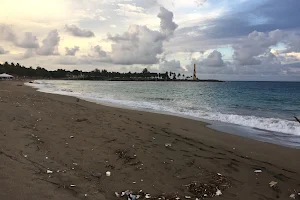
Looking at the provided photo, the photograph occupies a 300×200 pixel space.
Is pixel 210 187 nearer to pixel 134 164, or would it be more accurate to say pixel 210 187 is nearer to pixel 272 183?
pixel 272 183

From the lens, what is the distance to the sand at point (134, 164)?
494 cm

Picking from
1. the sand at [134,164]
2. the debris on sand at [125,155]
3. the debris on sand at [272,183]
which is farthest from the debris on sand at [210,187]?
the debris on sand at [125,155]

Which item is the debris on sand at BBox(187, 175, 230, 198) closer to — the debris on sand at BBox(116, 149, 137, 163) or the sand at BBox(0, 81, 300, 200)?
the sand at BBox(0, 81, 300, 200)

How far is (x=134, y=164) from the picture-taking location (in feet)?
21.0

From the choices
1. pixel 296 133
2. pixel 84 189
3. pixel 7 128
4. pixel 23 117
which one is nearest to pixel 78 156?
pixel 84 189

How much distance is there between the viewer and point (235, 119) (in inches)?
625

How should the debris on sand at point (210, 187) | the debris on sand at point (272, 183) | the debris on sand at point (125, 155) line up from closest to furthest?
the debris on sand at point (210, 187)
the debris on sand at point (272, 183)
the debris on sand at point (125, 155)

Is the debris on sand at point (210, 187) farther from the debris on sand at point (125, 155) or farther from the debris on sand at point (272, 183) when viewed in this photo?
the debris on sand at point (125, 155)

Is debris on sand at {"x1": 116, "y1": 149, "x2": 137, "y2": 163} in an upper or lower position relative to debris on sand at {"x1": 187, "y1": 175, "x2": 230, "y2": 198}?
upper

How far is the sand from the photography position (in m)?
4.94

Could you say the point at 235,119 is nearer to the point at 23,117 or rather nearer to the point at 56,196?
the point at 23,117

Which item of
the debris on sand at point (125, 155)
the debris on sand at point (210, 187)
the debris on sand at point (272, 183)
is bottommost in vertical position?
the debris on sand at point (272, 183)

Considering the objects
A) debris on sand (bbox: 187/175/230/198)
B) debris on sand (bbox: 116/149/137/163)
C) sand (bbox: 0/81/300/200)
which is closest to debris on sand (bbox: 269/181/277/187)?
sand (bbox: 0/81/300/200)

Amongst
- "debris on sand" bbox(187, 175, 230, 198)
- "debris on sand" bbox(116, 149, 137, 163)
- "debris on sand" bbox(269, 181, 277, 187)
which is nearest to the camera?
"debris on sand" bbox(187, 175, 230, 198)
